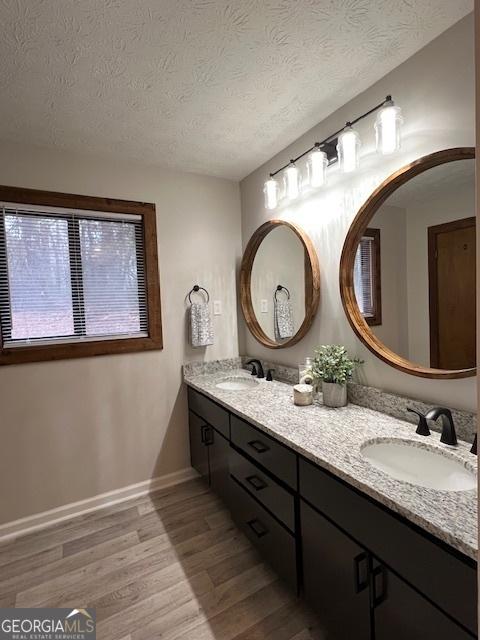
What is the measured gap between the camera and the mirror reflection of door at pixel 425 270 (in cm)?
114

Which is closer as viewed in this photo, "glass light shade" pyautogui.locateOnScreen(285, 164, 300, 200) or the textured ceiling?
the textured ceiling

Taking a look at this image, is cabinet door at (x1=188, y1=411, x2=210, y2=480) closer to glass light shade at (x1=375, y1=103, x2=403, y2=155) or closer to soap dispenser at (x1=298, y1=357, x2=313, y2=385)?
soap dispenser at (x1=298, y1=357, x2=313, y2=385)

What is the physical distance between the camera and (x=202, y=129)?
174cm

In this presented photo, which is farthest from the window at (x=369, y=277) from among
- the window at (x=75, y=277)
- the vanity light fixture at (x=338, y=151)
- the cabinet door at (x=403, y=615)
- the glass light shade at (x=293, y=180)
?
the window at (x=75, y=277)

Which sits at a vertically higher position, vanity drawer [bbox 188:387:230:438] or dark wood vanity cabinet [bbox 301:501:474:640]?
vanity drawer [bbox 188:387:230:438]

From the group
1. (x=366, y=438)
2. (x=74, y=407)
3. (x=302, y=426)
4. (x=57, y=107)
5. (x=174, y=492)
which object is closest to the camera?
(x=366, y=438)

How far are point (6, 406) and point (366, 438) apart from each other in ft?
6.55

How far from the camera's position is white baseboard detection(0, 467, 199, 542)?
1.86 meters

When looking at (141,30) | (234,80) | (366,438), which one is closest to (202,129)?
(234,80)

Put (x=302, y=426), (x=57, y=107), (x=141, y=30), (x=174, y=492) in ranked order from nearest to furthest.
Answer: (x=141, y=30), (x=302, y=426), (x=57, y=107), (x=174, y=492)

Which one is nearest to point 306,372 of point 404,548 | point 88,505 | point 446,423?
point 446,423

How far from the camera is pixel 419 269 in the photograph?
1.32 m

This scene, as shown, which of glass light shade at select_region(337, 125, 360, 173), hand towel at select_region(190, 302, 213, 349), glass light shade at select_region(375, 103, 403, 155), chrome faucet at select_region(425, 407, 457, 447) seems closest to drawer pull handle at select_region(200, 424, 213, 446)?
hand towel at select_region(190, 302, 213, 349)

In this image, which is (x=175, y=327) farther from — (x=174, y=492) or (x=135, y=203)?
(x=174, y=492)
